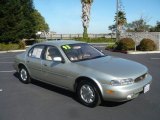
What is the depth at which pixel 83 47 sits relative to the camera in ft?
25.2

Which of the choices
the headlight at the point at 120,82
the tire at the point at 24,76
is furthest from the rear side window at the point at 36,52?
the headlight at the point at 120,82

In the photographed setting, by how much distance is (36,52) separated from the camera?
8250 millimetres

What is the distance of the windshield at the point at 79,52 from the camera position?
7055 mm

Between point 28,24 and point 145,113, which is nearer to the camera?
point 145,113

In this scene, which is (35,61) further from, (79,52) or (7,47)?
(7,47)

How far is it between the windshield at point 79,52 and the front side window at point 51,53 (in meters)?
0.22

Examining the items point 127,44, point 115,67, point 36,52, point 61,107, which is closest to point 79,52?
point 115,67

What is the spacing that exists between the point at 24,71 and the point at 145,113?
4703 millimetres

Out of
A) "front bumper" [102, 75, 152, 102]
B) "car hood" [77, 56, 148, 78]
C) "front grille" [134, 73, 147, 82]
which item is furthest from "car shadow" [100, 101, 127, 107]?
"car hood" [77, 56, 148, 78]

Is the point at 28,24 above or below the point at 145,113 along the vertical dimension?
above

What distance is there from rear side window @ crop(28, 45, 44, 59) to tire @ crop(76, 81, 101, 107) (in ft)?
7.09

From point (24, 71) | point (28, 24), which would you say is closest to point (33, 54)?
point (24, 71)

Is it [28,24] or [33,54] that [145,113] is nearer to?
[33,54]

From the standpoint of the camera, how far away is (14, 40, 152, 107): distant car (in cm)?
581
